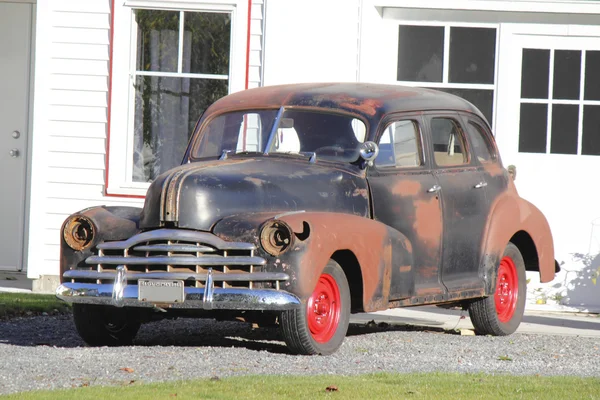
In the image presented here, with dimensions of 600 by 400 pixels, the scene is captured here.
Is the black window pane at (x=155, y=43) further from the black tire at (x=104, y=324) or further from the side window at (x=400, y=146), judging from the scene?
the black tire at (x=104, y=324)

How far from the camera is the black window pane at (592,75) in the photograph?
11492 millimetres

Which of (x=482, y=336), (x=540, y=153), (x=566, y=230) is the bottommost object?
(x=482, y=336)

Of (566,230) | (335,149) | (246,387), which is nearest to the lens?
(246,387)

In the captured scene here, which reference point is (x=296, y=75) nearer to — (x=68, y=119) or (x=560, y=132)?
(x=68, y=119)

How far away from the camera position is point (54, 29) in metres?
12.0

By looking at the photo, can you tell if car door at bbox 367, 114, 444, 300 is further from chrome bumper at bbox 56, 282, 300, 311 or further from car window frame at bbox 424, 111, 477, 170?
chrome bumper at bbox 56, 282, 300, 311

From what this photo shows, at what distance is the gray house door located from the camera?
13.6 metres

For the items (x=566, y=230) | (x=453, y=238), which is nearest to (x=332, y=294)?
(x=453, y=238)

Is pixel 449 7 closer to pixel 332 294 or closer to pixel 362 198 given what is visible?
pixel 362 198

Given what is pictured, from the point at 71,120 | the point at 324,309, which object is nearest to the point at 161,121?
the point at 71,120

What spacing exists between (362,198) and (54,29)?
5142 mm

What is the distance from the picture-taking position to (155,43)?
39.6 feet

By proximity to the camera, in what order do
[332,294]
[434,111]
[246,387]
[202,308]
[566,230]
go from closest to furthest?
[246,387], [202,308], [332,294], [434,111], [566,230]

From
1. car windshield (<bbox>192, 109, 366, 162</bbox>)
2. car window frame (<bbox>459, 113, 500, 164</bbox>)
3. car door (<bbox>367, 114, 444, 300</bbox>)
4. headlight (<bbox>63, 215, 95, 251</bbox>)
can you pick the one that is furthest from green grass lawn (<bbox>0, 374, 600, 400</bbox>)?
car window frame (<bbox>459, 113, 500, 164</bbox>)
